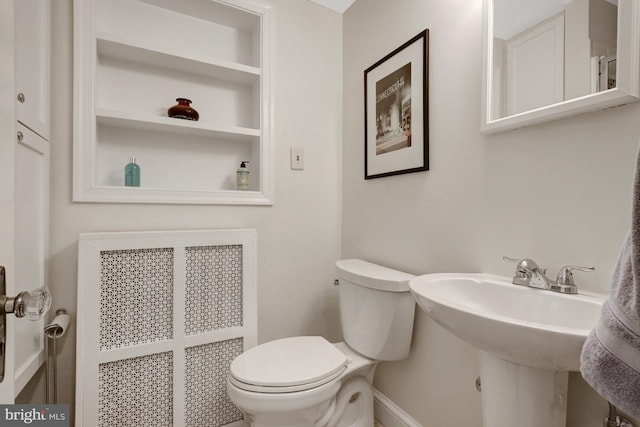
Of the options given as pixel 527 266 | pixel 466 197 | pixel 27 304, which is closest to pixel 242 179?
pixel 466 197

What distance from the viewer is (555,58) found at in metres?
0.85

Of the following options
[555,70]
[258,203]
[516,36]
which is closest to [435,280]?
[555,70]

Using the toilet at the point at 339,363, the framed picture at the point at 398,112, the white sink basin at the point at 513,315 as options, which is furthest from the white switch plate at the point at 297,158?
the white sink basin at the point at 513,315

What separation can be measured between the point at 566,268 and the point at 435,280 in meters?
0.33

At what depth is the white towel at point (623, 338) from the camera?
38 cm

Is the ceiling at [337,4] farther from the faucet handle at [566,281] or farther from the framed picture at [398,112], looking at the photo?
the faucet handle at [566,281]

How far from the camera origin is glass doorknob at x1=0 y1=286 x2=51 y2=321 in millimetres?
435

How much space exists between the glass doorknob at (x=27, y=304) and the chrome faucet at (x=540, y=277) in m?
1.08

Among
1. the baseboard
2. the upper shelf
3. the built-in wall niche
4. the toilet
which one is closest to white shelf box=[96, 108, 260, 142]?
the built-in wall niche

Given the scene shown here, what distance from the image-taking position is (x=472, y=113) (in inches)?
42.8

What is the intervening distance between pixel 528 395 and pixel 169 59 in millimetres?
1817

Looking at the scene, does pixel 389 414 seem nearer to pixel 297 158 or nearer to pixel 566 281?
pixel 566 281

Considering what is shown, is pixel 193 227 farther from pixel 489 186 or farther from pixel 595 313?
pixel 595 313

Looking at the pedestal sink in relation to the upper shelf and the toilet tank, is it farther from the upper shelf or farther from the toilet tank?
the upper shelf
